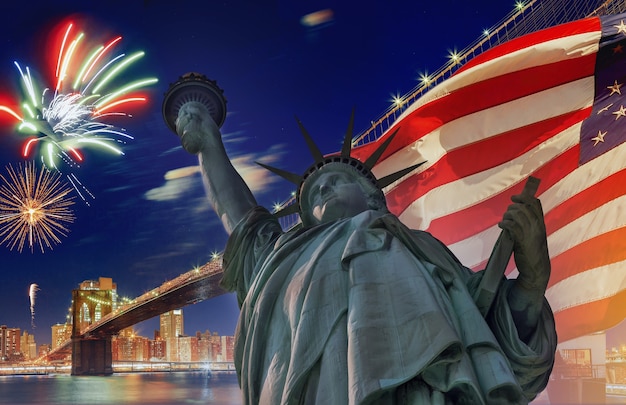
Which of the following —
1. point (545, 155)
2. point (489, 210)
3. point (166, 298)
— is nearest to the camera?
point (545, 155)

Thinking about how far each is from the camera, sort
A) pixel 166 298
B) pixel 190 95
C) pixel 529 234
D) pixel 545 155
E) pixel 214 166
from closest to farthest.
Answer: pixel 529 234, pixel 214 166, pixel 190 95, pixel 545 155, pixel 166 298

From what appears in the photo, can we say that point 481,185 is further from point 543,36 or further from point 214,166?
point 214,166

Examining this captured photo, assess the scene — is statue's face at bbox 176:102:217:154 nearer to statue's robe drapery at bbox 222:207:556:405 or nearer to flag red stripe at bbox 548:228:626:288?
statue's robe drapery at bbox 222:207:556:405

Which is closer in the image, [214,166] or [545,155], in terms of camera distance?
[214,166]

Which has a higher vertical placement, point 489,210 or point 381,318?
point 489,210

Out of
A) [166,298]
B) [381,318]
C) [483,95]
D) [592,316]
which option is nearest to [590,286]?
[592,316]

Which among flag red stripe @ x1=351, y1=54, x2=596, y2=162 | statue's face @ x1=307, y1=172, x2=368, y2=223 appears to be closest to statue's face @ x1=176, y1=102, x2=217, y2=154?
statue's face @ x1=307, y1=172, x2=368, y2=223

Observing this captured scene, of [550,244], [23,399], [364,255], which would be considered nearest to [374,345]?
[364,255]
